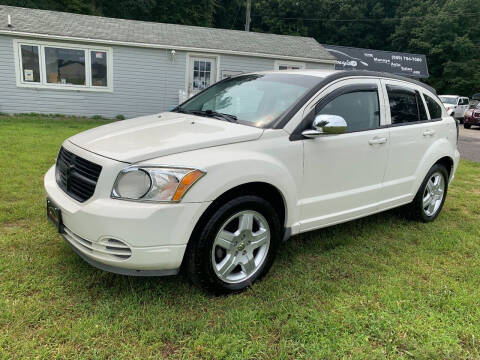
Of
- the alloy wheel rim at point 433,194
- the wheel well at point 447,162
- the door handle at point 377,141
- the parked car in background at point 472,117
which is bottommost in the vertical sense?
Result: the parked car in background at point 472,117

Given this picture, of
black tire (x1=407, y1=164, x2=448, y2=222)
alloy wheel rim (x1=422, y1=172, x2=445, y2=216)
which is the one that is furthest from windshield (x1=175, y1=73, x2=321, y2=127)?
alloy wheel rim (x1=422, y1=172, x2=445, y2=216)

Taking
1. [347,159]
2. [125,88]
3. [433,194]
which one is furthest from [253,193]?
[125,88]

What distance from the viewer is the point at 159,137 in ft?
9.64

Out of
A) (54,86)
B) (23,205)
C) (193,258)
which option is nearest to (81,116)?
(54,86)

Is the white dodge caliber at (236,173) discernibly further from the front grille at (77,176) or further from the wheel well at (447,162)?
the wheel well at (447,162)

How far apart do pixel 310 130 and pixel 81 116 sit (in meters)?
12.5

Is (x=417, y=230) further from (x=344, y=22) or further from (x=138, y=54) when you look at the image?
(x=344, y=22)

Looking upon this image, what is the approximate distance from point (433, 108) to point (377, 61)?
2225 centimetres

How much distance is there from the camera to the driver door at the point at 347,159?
3307mm

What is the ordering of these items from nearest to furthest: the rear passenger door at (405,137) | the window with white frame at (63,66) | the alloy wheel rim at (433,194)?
the rear passenger door at (405,137) → the alloy wheel rim at (433,194) → the window with white frame at (63,66)

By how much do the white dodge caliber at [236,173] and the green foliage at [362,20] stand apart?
3095cm

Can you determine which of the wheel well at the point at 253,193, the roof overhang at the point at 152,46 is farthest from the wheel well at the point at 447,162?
the roof overhang at the point at 152,46

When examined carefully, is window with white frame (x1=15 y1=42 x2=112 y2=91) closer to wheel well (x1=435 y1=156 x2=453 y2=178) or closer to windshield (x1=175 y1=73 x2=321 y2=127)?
windshield (x1=175 y1=73 x2=321 y2=127)

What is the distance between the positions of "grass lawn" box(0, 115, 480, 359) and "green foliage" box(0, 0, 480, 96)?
3126cm
